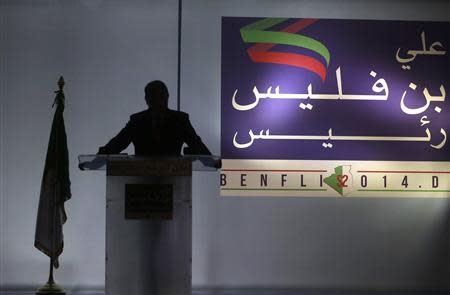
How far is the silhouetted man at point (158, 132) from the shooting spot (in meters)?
3.90

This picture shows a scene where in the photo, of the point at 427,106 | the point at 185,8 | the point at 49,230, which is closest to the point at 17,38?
the point at 185,8

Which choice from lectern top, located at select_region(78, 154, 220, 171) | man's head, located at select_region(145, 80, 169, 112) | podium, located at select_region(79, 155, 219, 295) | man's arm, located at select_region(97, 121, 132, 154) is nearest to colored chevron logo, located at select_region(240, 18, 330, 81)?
man's head, located at select_region(145, 80, 169, 112)

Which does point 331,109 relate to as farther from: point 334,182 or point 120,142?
point 120,142

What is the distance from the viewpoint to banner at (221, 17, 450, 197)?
5.96m

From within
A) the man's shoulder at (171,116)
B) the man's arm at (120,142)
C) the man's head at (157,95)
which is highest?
the man's head at (157,95)

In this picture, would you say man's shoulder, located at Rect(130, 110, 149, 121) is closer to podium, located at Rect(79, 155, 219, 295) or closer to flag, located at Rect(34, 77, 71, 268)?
podium, located at Rect(79, 155, 219, 295)

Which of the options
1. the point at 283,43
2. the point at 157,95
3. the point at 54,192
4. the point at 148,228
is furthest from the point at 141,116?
the point at 283,43

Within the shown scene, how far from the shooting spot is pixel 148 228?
138 inches

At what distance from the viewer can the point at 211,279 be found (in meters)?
5.87

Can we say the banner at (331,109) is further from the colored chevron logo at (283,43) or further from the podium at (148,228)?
the podium at (148,228)

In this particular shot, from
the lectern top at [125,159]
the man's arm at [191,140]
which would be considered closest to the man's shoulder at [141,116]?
the man's arm at [191,140]

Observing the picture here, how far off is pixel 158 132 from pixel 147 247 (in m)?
0.72

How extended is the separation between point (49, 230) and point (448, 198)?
338 cm

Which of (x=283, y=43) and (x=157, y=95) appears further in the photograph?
(x=283, y=43)
